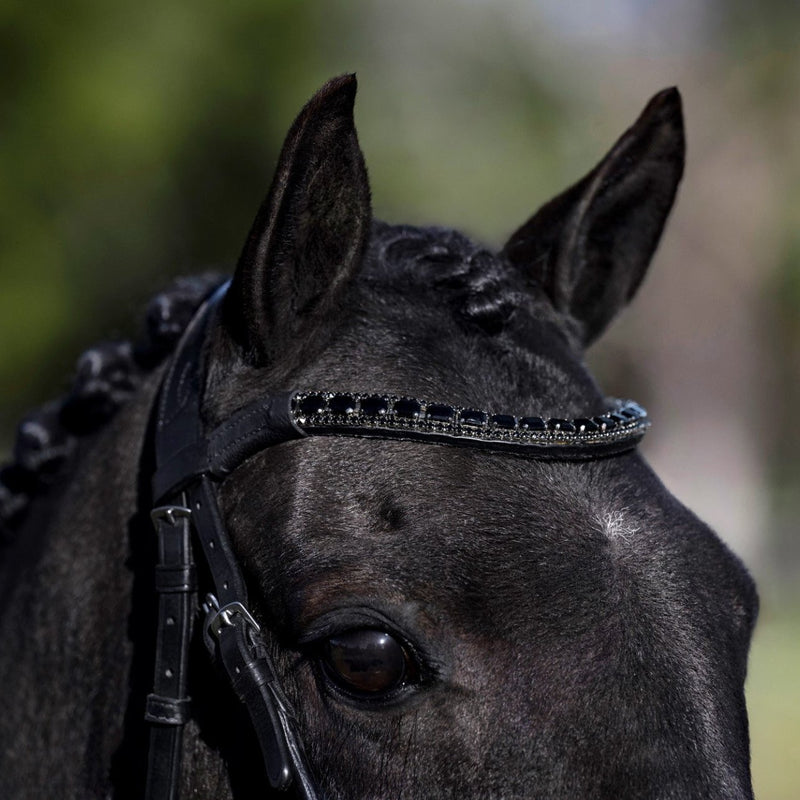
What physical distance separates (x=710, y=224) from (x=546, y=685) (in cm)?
2329

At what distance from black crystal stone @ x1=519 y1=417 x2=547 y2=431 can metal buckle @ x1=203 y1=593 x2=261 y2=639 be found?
657 mm

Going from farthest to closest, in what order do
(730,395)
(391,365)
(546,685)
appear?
(730,395), (391,365), (546,685)

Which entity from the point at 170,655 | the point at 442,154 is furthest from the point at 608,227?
the point at 442,154

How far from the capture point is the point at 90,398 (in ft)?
9.48

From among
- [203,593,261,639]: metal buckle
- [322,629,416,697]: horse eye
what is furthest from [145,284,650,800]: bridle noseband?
[322,629,416,697]: horse eye

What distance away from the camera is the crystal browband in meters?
2.10

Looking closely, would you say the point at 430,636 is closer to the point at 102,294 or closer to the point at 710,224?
the point at 102,294

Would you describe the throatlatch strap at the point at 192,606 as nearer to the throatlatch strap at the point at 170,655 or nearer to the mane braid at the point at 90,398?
the throatlatch strap at the point at 170,655

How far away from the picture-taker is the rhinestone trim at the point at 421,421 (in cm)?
210

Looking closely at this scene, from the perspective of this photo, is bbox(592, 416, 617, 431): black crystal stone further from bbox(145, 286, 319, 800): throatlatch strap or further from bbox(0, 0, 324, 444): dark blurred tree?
bbox(0, 0, 324, 444): dark blurred tree

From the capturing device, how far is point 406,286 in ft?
7.84

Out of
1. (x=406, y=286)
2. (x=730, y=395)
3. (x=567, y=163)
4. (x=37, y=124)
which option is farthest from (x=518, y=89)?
(x=406, y=286)

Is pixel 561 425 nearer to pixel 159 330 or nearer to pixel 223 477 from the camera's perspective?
pixel 223 477

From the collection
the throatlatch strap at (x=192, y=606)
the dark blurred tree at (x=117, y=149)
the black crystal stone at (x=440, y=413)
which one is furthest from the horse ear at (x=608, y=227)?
the dark blurred tree at (x=117, y=149)
